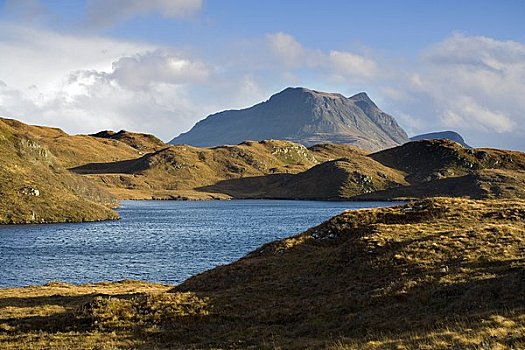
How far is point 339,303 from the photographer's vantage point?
3459 cm

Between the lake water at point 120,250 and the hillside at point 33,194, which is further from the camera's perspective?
the hillside at point 33,194

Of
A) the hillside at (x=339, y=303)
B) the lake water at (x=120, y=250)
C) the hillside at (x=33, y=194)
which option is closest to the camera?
the hillside at (x=339, y=303)

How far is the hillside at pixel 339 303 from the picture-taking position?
1077 inches

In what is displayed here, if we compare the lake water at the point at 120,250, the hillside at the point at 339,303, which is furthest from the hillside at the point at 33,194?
the hillside at the point at 339,303

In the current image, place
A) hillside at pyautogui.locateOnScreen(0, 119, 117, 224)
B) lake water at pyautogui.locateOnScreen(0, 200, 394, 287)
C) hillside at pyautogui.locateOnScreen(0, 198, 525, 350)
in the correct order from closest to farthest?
1. hillside at pyautogui.locateOnScreen(0, 198, 525, 350)
2. lake water at pyautogui.locateOnScreen(0, 200, 394, 287)
3. hillside at pyautogui.locateOnScreen(0, 119, 117, 224)

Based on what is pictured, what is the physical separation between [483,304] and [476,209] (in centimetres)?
2836

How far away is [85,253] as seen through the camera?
10206 centimetres

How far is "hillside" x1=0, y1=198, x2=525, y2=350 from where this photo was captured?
2736 cm

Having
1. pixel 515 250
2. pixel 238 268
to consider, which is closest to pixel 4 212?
pixel 238 268

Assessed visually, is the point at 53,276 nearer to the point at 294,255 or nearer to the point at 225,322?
the point at 294,255

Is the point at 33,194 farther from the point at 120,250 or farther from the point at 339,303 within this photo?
the point at 339,303

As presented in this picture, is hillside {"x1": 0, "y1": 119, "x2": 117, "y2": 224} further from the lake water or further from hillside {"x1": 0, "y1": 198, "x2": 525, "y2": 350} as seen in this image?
hillside {"x1": 0, "y1": 198, "x2": 525, "y2": 350}

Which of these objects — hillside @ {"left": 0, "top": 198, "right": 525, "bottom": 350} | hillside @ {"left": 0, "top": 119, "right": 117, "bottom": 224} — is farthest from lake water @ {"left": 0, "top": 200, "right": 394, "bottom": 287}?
hillside @ {"left": 0, "top": 198, "right": 525, "bottom": 350}

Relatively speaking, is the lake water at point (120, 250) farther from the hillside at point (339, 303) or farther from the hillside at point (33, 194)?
Result: the hillside at point (339, 303)
